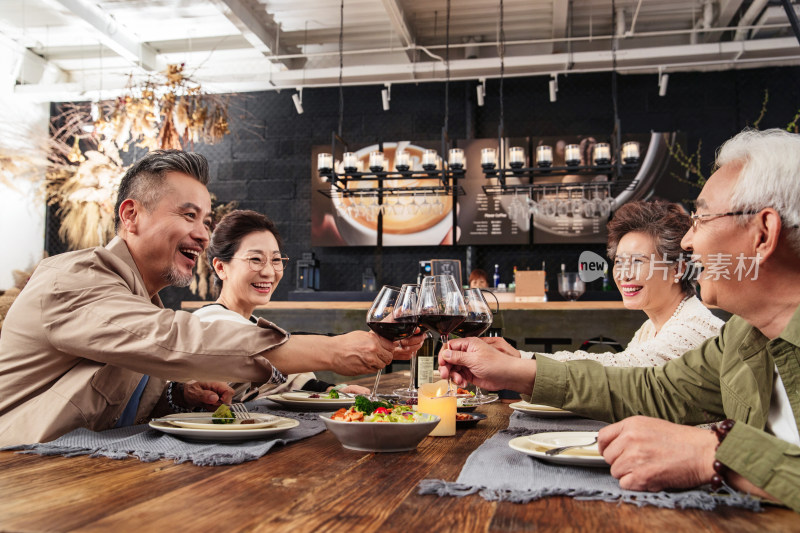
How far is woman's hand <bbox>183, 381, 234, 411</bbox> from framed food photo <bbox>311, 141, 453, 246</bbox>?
16.7 ft

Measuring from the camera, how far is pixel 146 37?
709cm

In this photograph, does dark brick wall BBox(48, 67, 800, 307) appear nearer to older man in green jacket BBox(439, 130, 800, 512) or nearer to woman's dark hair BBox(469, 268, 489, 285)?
woman's dark hair BBox(469, 268, 489, 285)

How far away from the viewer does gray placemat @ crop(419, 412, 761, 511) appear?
2.99ft

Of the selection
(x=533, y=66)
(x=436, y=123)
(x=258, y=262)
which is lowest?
(x=258, y=262)

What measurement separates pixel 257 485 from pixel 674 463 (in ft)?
2.06

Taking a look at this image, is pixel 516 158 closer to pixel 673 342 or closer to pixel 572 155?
pixel 572 155

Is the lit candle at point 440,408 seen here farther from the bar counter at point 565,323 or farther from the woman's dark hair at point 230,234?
the bar counter at point 565,323

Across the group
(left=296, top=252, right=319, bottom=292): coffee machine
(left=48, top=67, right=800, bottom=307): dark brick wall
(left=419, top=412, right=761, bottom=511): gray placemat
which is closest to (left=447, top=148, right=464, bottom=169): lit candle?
(left=48, top=67, right=800, bottom=307): dark brick wall

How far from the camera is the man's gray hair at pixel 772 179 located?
124 centimetres

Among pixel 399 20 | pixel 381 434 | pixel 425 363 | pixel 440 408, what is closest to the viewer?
pixel 381 434

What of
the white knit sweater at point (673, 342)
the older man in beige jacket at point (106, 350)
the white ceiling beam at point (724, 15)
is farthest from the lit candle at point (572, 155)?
the older man in beige jacket at point (106, 350)

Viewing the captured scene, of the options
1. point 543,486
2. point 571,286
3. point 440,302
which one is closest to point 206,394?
point 440,302

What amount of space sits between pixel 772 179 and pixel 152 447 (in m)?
1.28

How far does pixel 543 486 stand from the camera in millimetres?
965
